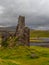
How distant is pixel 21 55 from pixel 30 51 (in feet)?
11.8

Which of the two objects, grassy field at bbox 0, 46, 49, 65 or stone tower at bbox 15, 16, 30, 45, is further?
stone tower at bbox 15, 16, 30, 45

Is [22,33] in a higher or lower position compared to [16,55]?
higher

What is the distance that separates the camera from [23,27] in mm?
52844

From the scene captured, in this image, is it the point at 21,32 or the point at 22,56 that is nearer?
the point at 22,56

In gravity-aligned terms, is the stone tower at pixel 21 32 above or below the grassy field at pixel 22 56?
above

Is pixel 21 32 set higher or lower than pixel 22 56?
higher

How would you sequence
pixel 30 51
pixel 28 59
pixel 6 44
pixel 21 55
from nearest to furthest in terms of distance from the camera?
pixel 28 59 → pixel 21 55 → pixel 30 51 → pixel 6 44

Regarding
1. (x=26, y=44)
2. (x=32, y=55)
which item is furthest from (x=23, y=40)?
(x=32, y=55)

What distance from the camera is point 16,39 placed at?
171 ft

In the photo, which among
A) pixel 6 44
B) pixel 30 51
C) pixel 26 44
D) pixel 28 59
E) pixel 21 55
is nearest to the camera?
pixel 28 59

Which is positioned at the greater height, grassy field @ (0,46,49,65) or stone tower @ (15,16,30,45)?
stone tower @ (15,16,30,45)

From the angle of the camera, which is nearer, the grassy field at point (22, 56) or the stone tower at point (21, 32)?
the grassy field at point (22, 56)

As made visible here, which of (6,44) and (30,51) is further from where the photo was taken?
(6,44)

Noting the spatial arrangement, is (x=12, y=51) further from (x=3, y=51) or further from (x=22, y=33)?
(x=22, y=33)
